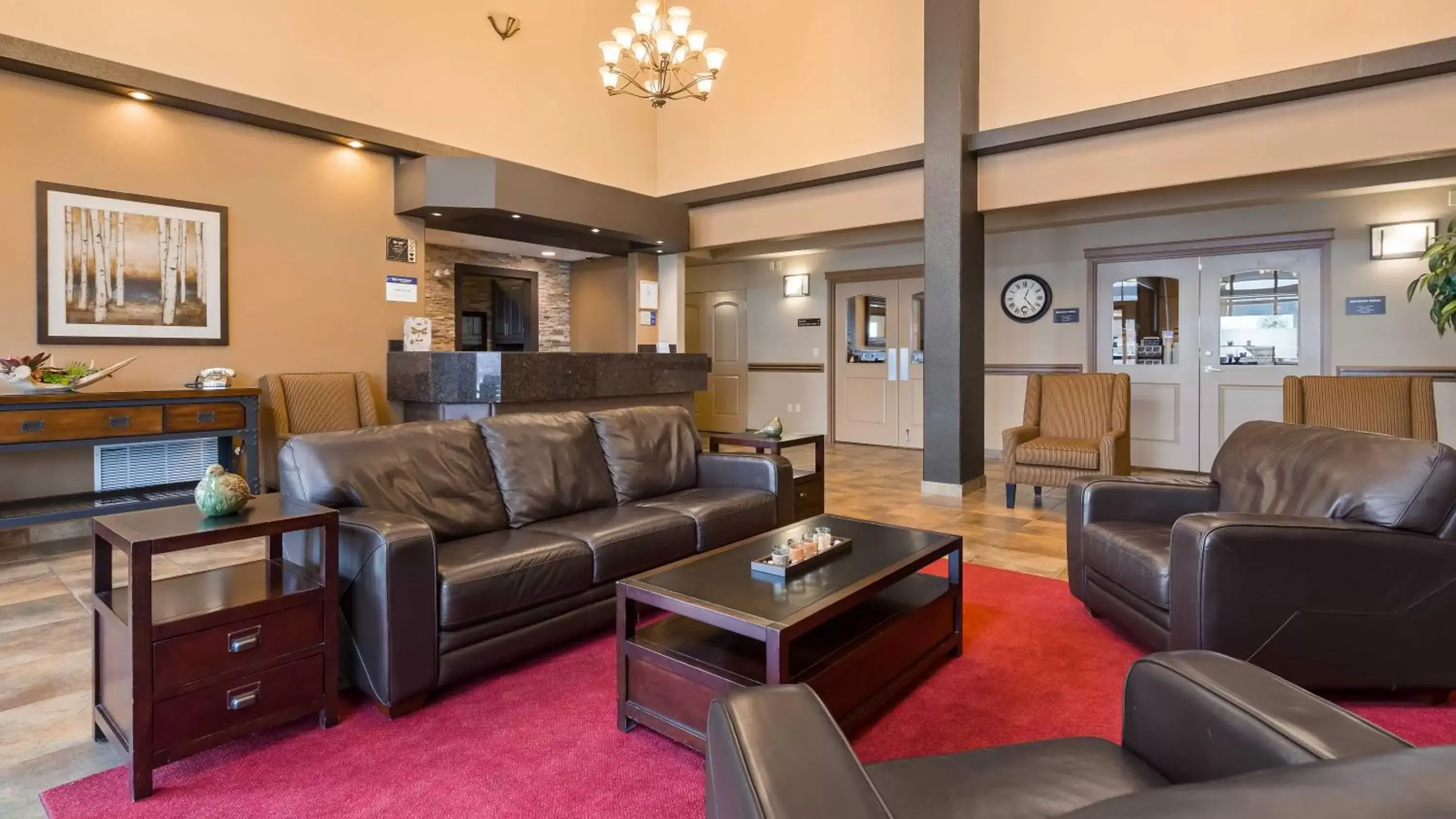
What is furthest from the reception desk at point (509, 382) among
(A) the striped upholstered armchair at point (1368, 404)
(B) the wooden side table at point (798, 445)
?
(A) the striped upholstered armchair at point (1368, 404)

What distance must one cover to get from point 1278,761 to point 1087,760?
309 mm

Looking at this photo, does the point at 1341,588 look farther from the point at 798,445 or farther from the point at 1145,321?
the point at 1145,321

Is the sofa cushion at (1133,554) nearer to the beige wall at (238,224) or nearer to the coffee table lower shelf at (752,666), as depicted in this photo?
the coffee table lower shelf at (752,666)

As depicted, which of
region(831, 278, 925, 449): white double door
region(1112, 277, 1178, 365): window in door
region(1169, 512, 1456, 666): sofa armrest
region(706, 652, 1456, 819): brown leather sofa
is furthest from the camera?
region(831, 278, 925, 449): white double door

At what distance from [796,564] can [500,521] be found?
1316 millimetres

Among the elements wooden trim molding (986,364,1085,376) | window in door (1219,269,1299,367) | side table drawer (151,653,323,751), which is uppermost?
window in door (1219,269,1299,367)

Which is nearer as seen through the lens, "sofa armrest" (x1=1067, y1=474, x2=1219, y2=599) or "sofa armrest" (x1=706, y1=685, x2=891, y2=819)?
"sofa armrest" (x1=706, y1=685, x2=891, y2=819)

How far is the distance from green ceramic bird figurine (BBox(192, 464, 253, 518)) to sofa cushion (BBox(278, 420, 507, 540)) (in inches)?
14.8

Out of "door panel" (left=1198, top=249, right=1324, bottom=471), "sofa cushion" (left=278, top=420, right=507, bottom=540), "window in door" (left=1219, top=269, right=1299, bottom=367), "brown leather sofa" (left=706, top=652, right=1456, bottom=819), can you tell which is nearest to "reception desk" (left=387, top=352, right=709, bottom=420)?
"sofa cushion" (left=278, top=420, right=507, bottom=540)

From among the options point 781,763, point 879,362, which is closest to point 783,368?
point 879,362

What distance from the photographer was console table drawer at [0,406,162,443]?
3.87 meters

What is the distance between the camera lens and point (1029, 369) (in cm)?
773

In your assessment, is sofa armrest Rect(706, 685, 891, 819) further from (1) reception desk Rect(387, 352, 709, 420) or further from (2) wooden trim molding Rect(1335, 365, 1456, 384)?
(2) wooden trim molding Rect(1335, 365, 1456, 384)

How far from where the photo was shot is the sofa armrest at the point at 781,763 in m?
0.76
